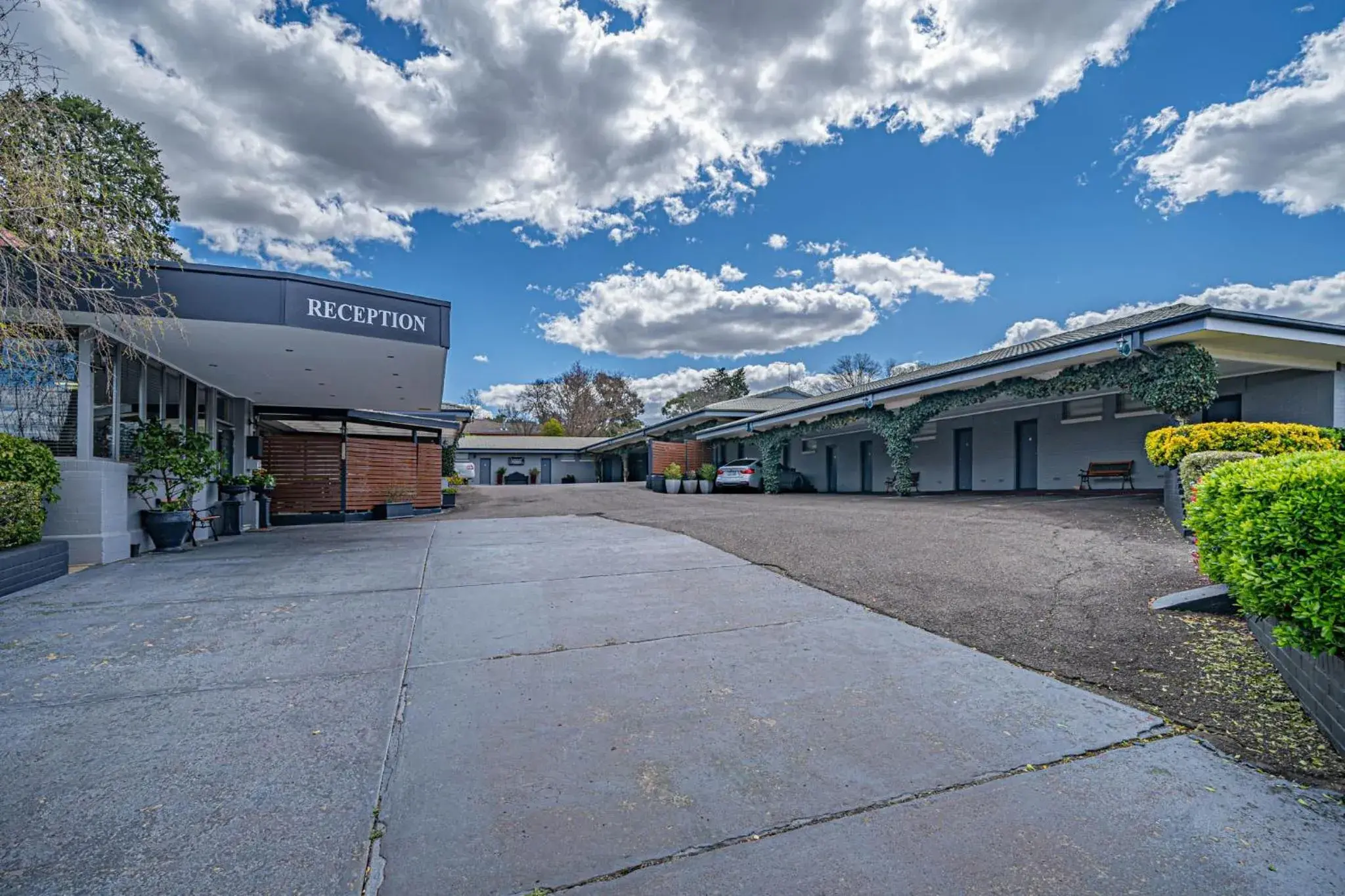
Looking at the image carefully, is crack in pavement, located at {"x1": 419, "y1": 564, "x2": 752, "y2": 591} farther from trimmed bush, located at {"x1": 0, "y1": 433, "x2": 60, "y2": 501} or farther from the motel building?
trimmed bush, located at {"x1": 0, "y1": 433, "x2": 60, "y2": 501}

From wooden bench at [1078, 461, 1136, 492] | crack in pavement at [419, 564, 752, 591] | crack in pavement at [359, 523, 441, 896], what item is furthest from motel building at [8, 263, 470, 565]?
wooden bench at [1078, 461, 1136, 492]

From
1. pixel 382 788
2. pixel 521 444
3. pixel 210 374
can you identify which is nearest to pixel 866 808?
pixel 382 788

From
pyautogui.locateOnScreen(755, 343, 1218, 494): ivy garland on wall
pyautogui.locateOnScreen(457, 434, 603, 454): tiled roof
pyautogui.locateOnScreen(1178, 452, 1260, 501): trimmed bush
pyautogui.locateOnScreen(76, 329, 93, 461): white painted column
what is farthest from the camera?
pyautogui.locateOnScreen(457, 434, 603, 454): tiled roof

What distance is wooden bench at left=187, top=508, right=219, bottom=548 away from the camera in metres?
8.88

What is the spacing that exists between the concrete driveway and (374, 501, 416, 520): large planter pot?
10500mm

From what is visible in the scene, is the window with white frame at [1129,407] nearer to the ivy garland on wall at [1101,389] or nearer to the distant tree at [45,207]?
the ivy garland on wall at [1101,389]

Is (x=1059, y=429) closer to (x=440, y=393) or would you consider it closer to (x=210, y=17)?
(x=440, y=393)

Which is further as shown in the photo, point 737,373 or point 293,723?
point 737,373

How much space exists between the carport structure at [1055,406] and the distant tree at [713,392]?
3803 cm

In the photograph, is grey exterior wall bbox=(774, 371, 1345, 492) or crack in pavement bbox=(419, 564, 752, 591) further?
grey exterior wall bbox=(774, 371, 1345, 492)

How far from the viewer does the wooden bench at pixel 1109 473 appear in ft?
45.8

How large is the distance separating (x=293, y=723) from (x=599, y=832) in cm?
177

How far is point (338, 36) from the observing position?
9023 mm

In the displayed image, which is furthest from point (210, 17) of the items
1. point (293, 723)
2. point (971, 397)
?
point (971, 397)
